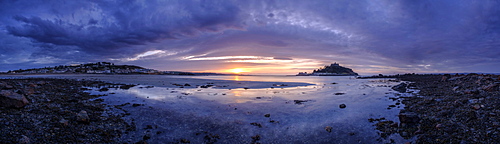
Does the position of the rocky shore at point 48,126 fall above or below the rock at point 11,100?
below

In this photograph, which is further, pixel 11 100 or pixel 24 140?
pixel 11 100

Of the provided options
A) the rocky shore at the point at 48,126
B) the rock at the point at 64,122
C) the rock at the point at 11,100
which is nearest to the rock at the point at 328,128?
the rocky shore at the point at 48,126

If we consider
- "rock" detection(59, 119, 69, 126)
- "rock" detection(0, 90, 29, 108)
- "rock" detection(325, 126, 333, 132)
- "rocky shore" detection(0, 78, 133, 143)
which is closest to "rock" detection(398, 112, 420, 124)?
"rock" detection(325, 126, 333, 132)

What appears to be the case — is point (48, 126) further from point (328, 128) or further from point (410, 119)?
point (410, 119)

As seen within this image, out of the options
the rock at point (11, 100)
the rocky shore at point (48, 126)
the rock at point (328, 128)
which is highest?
A: the rock at point (11, 100)

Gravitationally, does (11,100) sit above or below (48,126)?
above

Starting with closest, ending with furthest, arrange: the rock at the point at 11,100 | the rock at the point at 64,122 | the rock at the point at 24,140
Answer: the rock at the point at 24,140
the rock at the point at 64,122
the rock at the point at 11,100

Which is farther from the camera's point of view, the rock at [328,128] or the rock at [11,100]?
the rock at [11,100]

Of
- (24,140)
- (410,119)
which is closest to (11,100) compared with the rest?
(24,140)

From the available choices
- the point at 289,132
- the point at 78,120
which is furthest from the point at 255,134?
the point at 78,120

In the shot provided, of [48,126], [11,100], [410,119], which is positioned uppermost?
[11,100]

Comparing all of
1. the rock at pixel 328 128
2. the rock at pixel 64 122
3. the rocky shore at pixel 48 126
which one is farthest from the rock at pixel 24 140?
the rock at pixel 328 128

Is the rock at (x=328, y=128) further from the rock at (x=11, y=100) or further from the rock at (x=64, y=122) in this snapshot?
the rock at (x=11, y=100)

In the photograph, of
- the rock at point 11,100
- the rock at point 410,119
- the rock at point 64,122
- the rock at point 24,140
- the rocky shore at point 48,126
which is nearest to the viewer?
the rock at point 24,140
